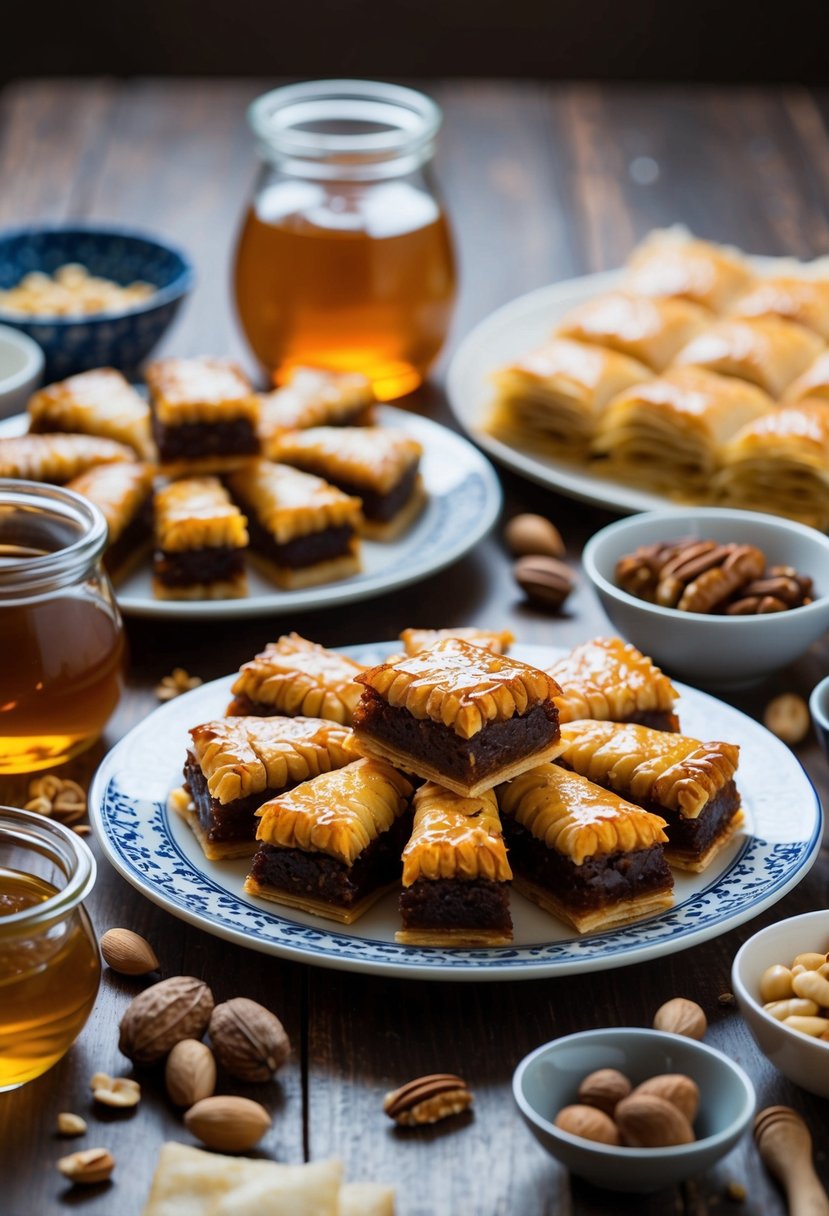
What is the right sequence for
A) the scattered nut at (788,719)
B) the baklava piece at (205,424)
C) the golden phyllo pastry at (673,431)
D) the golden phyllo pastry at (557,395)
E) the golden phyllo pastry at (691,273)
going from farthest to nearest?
the golden phyllo pastry at (691,273) < the golden phyllo pastry at (557,395) < the golden phyllo pastry at (673,431) < the baklava piece at (205,424) < the scattered nut at (788,719)

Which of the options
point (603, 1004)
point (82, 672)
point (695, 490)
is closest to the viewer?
point (603, 1004)

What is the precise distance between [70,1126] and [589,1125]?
0.49 metres

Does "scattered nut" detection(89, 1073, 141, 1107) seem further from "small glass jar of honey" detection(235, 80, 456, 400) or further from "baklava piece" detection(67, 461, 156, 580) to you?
"small glass jar of honey" detection(235, 80, 456, 400)

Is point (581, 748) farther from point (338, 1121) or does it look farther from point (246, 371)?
point (246, 371)

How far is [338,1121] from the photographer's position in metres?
1.56

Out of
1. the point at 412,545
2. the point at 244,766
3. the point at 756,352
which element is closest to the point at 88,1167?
the point at 244,766

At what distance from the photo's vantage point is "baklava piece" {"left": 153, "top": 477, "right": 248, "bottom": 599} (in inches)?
97.3

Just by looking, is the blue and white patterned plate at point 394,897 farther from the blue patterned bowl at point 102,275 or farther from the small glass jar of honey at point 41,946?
the blue patterned bowl at point 102,275

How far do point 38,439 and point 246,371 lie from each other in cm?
80

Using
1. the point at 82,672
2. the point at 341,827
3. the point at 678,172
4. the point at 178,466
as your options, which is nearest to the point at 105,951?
the point at 341,827

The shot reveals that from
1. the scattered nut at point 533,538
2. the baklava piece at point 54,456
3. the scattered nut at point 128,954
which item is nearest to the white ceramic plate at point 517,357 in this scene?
the scattered nut at point 533,538

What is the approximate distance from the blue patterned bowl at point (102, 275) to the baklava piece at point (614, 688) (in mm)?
1456

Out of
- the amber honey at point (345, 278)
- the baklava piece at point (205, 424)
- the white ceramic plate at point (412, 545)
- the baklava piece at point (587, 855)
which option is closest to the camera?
the baklava piece at point (587, 855)

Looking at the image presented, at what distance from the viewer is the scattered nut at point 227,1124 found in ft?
4.92
